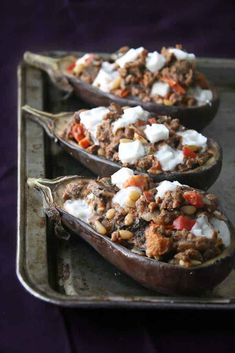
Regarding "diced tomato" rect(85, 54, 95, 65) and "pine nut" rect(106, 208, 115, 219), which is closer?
"pine nut" rect(106, 208, 115, 219)

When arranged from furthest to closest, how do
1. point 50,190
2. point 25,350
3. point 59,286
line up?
point 50,190 < point 59,286 < point 25,350

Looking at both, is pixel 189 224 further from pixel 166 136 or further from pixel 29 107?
pixel 29 107

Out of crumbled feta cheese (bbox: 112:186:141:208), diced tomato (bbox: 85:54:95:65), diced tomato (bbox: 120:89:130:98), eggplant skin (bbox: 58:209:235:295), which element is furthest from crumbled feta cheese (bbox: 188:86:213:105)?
eggplant skin (bbox: 58:209:235:295)

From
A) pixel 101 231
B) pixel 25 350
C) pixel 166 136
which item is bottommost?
pixel 25 350

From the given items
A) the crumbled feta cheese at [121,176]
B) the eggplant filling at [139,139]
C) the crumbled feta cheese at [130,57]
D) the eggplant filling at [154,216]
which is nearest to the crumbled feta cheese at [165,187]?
the eggplant filling at [154,216]

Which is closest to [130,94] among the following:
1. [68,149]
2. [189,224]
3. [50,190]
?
Result: [68,149]

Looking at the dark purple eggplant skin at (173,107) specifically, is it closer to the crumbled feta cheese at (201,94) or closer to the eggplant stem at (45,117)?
the crumbled feta cheese at (201,94)

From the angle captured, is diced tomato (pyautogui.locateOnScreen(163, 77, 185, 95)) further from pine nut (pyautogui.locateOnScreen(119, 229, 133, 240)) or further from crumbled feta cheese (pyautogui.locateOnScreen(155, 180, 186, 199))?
pine nut (pyautogui.locateOnScreen(119, 229, 133, 240))
